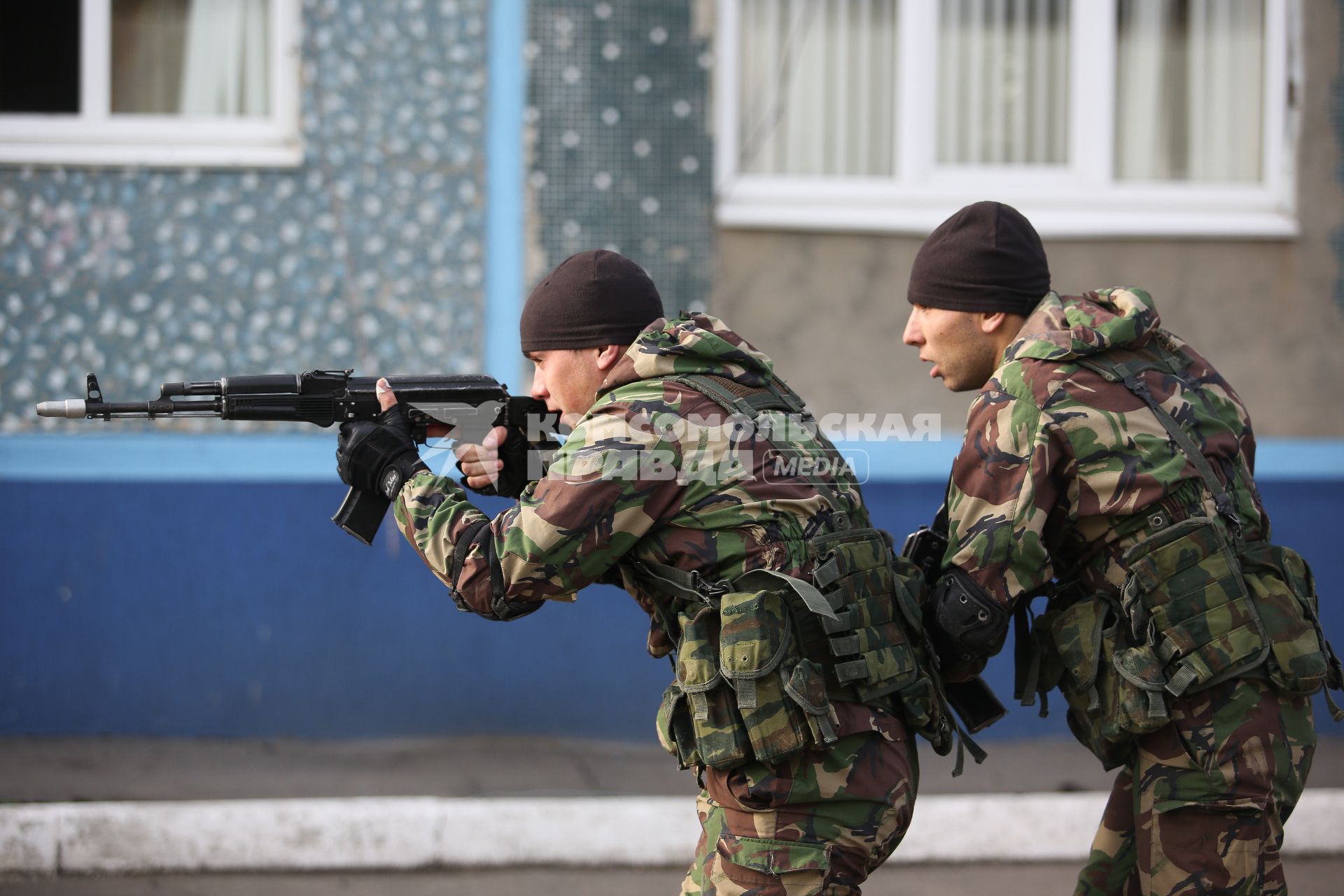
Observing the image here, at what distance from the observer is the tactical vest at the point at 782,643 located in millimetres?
2270

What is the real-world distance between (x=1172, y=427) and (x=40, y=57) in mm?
4913

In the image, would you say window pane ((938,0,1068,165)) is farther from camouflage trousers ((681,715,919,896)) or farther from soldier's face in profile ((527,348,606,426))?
camouflage trousers ((681,715,919,896))

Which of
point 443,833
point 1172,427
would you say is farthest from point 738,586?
point 443,833

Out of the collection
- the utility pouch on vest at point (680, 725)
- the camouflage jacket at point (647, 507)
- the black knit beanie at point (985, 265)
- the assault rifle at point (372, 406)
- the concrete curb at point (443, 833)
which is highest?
the black knit beanie at point (985, 265)

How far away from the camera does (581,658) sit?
5.39m

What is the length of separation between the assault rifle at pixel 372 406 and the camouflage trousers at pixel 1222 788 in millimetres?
1445

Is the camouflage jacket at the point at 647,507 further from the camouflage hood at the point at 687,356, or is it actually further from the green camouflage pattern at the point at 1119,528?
the green camouflage pattern at the point at 1119,528

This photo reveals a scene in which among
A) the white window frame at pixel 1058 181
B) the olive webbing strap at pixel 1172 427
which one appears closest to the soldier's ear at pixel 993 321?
the olive webbing strap at pixel 1172 427

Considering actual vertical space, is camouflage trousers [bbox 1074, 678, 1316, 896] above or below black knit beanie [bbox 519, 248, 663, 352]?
below

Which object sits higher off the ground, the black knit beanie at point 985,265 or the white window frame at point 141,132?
the white window frame at point 141,132

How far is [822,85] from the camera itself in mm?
5781

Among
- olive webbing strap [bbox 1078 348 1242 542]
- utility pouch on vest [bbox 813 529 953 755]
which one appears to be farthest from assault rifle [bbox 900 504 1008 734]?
olive webbing strap [bbox 1078 348 1242 542]

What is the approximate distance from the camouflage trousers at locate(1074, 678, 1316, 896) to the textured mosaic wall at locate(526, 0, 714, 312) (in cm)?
325

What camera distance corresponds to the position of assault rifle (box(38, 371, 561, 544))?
2865 mm
